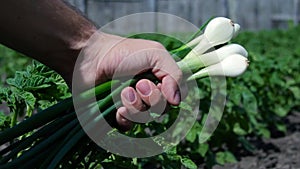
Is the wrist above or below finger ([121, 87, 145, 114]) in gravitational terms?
above

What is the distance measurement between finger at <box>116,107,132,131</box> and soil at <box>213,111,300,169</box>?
2123 mm

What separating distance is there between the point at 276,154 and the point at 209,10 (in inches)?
605

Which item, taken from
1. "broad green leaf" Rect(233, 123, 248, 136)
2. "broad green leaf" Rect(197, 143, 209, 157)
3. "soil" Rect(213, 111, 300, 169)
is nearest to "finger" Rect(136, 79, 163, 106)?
"broad green leaf" Rect(197, 143, 209, 157)

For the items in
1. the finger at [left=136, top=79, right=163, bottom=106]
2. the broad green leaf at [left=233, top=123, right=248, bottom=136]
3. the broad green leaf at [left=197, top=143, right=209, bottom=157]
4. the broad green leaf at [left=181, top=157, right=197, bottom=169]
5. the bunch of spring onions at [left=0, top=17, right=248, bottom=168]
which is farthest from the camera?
the broad green leaf at [left=233, top=123, right=248, bottom=136]

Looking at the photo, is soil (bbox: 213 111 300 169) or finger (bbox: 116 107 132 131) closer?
finger (bbox: 116 107 132 131)

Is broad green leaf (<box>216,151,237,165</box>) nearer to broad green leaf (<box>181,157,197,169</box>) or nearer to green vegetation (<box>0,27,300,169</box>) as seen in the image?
green vegetation (<box>0,27,300,169</box>)

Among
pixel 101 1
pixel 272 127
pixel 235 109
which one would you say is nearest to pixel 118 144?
pixel 235 109

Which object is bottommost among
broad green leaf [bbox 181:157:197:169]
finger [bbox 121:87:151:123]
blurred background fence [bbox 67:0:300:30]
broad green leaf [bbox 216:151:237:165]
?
blurred background fence [bbox 67:0:300:30]

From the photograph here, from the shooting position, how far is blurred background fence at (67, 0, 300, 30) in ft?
53.8

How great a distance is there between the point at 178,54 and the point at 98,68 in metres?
0.23

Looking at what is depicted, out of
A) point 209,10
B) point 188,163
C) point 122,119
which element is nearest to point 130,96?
point 122,119

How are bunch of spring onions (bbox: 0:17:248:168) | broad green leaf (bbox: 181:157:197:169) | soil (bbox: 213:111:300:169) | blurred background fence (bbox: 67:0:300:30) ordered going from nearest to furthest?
bunch of spring onions (bbox: 0:17:248:168) → broad green leaf (bbox: 181:157:197:169) → soil (bbox: 213:111:300:169) → blurred background fence (bbox: 67:0:300:30)

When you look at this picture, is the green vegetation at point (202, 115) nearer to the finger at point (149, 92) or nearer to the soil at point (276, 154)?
the soil at point (276, 154)

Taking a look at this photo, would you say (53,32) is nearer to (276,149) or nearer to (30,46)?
(30,46)
